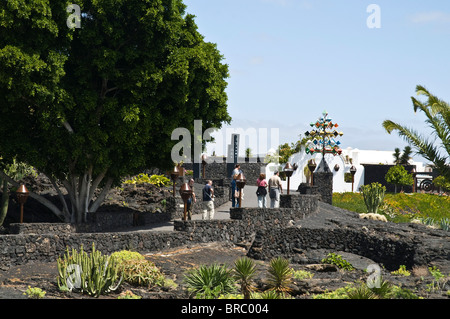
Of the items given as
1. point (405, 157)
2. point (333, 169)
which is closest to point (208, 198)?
point (333, 169)

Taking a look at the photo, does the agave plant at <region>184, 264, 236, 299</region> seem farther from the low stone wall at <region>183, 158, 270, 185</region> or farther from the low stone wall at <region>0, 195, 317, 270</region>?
the low stone wall at <region>183, 158, 270, 185</region>

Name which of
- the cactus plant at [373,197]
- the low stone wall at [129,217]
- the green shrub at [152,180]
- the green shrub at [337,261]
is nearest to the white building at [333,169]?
the cactus plant at [373,197]

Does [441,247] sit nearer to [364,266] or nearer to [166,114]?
[364,266]

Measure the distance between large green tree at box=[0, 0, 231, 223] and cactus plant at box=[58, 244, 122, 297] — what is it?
30.3 feet

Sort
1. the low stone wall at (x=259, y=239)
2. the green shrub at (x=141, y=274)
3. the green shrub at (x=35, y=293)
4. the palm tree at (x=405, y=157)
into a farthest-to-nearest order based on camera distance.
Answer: the palm tree at (x=405, y=157), the low stone wall at (x=259, y=239), the green shrub at (x=141, y=274), the green shrub at (x=35, y=293)

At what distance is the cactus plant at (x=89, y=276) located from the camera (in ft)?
46.4

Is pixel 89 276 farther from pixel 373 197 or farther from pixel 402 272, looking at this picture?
pixel 373 197

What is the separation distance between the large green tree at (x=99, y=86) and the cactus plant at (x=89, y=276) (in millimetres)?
9248

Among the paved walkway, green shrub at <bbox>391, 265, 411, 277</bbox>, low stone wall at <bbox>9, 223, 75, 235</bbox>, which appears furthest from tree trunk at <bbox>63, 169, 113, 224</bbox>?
green shrub at <bbox>391, 265, 411, 277</bbox>

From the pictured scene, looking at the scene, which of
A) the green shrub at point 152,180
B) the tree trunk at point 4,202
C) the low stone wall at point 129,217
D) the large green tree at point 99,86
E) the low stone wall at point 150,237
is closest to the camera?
the low stone wall at point 150,237

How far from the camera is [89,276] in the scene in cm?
1427

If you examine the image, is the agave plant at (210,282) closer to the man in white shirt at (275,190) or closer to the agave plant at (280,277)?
the agave plant at (280,277)

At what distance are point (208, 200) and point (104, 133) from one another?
496 centimetres
